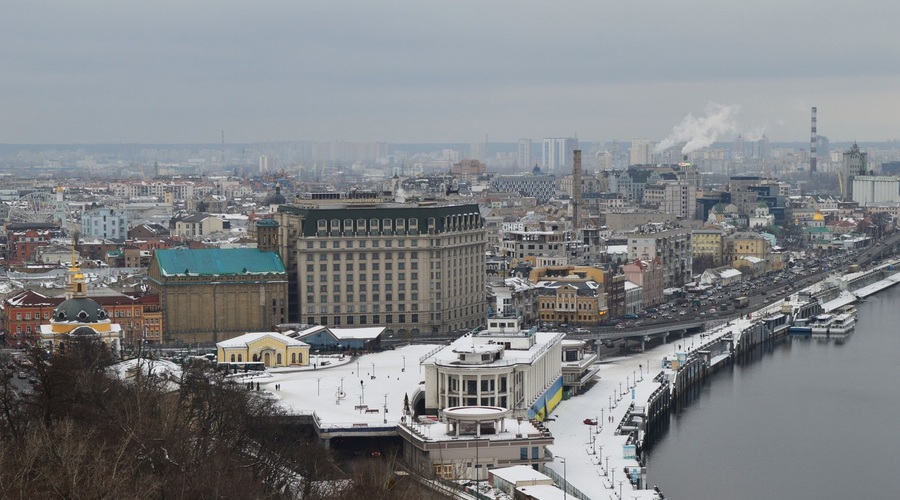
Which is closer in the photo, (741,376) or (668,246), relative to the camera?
(741,376)

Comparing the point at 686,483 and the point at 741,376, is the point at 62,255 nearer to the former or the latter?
the point at 741,376

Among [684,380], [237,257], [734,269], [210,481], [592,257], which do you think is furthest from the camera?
[734,269]

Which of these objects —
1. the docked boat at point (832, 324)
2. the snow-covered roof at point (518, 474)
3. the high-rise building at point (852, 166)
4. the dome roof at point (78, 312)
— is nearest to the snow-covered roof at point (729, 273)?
the docked boat at point (832, 324)

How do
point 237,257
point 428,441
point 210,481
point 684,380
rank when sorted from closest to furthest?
point 210,481, point 428,441, point 684,380, point 237,257

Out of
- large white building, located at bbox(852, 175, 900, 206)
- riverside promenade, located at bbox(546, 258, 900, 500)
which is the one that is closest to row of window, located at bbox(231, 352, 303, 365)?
riverside promenade, located at bbox(546, 258, 900, 500)

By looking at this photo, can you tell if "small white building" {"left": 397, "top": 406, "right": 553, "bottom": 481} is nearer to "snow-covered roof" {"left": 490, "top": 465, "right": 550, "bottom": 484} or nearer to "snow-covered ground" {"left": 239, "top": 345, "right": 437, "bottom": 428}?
"snow-covered roof" {"left": 490, "top": 465, "right": 550, "bottom": 484}

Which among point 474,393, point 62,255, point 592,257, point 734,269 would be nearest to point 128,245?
point 62,255

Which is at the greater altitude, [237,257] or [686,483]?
[237,257]
